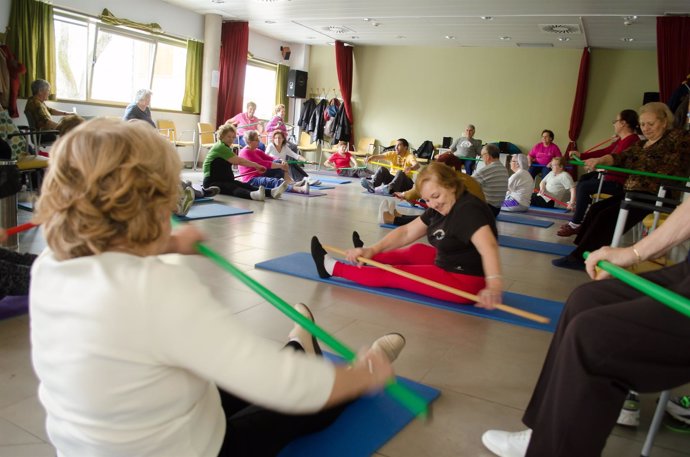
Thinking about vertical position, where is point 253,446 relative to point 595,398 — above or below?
below

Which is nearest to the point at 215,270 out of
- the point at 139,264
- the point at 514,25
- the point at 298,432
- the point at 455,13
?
the point at 298,432

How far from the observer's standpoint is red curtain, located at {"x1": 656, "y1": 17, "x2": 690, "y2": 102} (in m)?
7.75

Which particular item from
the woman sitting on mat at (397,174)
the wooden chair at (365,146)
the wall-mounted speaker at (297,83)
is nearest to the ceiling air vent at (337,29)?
the wall-mounted speaker at (297,83)

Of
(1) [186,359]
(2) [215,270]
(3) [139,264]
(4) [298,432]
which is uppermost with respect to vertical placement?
(3) [139,264]

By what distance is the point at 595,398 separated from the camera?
51.8 inches

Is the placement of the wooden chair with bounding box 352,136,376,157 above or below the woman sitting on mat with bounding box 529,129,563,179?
below

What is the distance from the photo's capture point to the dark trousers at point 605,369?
1.32 meters

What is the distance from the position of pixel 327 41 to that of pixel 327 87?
1.15 meters

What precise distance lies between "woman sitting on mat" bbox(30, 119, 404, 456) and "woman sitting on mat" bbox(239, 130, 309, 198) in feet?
21.2

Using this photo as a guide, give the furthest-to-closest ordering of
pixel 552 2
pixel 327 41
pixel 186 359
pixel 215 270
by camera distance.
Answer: pixel 327 41
pixel 552 2
pixel 215 270
pixel 186 359

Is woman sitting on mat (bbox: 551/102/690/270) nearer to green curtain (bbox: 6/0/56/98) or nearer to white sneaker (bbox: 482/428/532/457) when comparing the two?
white sneaker (bbox: 482/428/532/457)

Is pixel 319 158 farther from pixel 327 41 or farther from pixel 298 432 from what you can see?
pixel 298 432

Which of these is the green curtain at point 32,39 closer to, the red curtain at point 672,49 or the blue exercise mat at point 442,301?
the blue exercise mat at point 442,301

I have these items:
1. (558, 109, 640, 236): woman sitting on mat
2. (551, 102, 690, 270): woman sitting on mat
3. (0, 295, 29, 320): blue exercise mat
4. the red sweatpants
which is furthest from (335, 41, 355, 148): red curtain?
(0, 295, 29, 320): blue exercise mat
